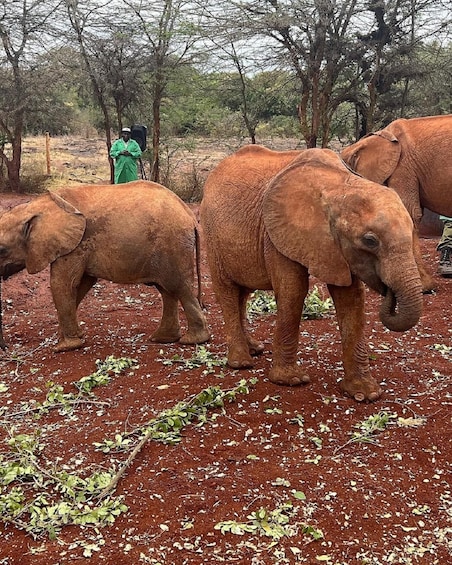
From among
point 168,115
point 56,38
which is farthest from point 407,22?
point 56,38

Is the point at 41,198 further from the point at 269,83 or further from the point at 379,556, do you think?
the point at 269,83

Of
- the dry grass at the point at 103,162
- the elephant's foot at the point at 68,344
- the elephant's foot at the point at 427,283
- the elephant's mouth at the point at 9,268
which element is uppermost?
the dry grass at the point at 103,162

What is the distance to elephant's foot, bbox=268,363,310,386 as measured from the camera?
5344 mm

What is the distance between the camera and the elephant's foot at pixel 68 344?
23.2 ft

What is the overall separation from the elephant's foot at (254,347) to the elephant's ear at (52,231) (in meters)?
2.14

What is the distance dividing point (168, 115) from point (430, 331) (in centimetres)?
1395

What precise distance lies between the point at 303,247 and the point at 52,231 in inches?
128

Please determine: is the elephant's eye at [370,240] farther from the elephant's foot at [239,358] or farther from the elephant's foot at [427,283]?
the elephant's foot at [427,283]

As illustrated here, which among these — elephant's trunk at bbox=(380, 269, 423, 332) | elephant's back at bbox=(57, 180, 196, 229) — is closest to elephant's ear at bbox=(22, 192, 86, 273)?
elephant's back at bbox=(57, 180, 196, 229)

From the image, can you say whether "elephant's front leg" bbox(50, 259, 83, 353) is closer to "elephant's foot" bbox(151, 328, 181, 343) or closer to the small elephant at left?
the small elephant at left

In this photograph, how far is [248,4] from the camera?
14.9 metres

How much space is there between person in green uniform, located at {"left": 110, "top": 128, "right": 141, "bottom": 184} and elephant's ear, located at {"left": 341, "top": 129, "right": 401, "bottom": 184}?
4703 mm

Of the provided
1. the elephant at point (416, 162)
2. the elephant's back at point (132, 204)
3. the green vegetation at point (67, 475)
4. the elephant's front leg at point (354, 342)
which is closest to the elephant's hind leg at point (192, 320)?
the elephant's back at point (132, 204)

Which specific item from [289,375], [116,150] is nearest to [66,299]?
[289,375]
